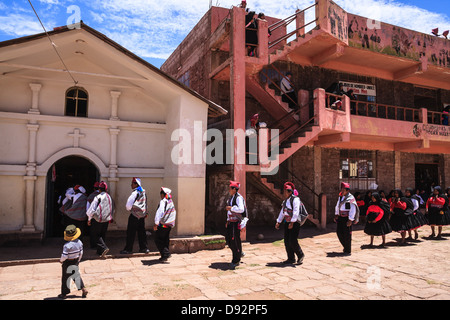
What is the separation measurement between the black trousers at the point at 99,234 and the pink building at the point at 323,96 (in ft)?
13.2

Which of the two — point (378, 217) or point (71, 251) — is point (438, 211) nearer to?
point (378, 217)

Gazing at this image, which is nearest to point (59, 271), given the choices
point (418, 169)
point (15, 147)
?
point (15, 147)

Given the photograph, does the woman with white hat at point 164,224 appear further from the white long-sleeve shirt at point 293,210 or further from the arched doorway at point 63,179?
the arched doorway at point 63,179

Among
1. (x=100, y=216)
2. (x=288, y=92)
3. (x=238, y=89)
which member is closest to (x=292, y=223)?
(x=100, y=216)

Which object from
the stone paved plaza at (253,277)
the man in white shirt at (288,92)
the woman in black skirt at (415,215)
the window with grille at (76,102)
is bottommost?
the stone paved plaza at (253,277)

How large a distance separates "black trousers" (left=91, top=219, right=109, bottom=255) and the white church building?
1727 millimetres

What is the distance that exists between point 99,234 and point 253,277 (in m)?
3.93

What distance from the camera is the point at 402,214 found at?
10.1 metres

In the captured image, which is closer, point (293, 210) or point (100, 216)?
point (293, 210)

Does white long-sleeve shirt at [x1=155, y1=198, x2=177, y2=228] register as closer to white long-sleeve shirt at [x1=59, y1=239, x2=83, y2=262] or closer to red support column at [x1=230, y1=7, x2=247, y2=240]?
white long-sleeve shirt at [x1=59, y1=239, x2=83, y2=262]

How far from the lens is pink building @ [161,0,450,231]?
11.6m

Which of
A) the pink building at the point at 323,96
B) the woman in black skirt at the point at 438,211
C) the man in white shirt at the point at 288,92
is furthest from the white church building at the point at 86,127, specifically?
the woman in black skirt at the point at 438,211

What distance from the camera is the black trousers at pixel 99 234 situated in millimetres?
7816

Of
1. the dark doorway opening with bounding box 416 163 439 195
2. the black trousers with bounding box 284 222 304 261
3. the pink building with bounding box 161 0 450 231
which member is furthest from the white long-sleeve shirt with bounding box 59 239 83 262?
the dark doorway opening with bounding box 416 163 439 195
